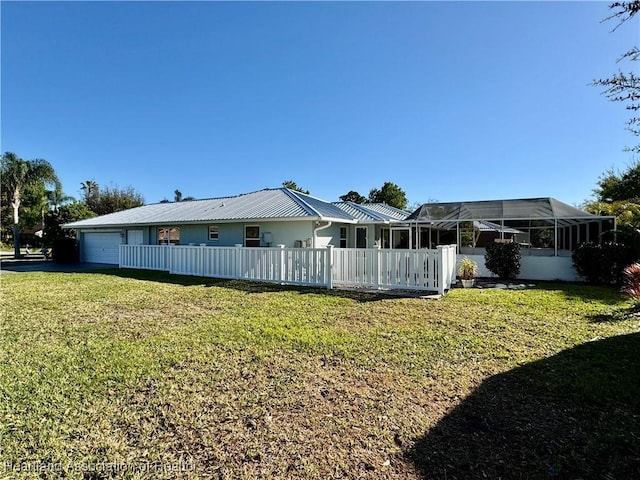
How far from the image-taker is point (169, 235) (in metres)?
19.4

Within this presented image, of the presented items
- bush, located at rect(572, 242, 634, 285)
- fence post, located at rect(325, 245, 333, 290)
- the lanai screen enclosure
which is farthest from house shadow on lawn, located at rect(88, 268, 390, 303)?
bush, located at rect(572, 242, 634, 285)

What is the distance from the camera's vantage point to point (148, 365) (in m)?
4.28

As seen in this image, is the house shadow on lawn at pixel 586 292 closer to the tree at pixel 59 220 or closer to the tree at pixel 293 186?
the tree at pixel 59 220

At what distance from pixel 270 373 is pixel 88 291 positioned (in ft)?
28.8

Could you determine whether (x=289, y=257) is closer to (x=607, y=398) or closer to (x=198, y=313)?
(x=198, y=313)

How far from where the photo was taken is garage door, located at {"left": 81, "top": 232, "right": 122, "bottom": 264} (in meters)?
21.7

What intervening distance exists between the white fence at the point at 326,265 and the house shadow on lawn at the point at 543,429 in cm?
521

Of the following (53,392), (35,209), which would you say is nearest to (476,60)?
(53,392)

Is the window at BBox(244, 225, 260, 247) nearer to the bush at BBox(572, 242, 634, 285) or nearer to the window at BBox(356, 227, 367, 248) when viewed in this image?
the window at BBox(356, 227, 367, 248)

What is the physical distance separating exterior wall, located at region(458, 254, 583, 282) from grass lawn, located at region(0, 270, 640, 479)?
663cm

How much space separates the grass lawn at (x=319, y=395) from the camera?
252 centimetres

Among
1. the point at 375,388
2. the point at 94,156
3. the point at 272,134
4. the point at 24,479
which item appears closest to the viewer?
the point at 24,479

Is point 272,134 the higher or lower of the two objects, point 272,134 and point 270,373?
the higher

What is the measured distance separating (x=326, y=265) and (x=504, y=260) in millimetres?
7596
